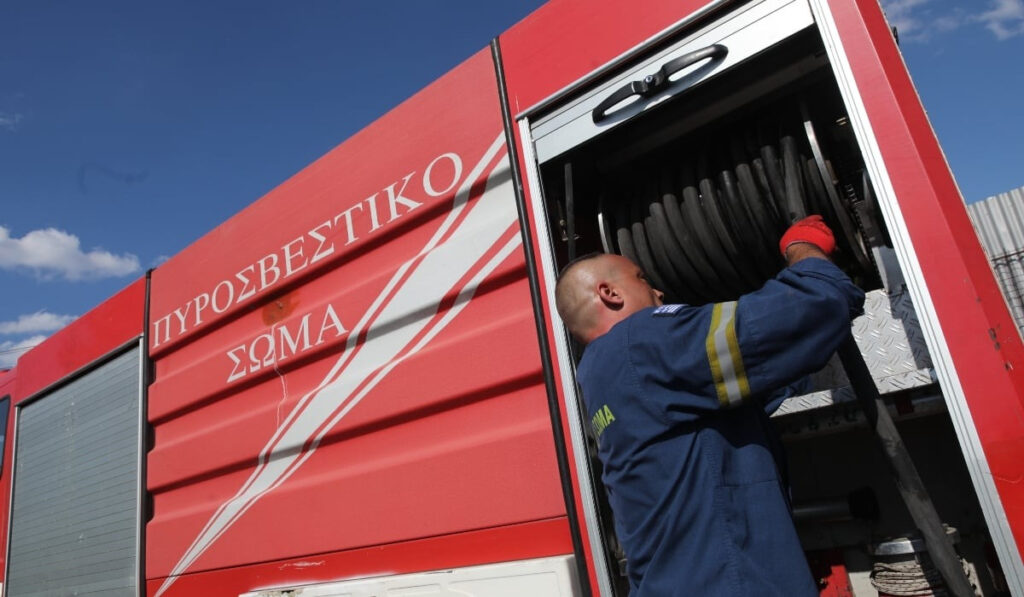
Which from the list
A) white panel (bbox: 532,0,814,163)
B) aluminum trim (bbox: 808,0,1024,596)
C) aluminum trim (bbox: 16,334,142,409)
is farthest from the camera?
aluminum trim (bbox: 16,334,142,409)

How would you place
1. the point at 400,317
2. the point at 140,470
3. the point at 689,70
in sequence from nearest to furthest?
1. the point at 689,70
2. the point at 400,317
3. the point at 140,470

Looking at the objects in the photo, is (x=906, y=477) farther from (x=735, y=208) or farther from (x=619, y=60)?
(x=619, y=60)

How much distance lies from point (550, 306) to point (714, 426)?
651 mm

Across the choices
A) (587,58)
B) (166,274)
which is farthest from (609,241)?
(166,274)

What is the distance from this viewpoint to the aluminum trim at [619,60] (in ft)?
5.51

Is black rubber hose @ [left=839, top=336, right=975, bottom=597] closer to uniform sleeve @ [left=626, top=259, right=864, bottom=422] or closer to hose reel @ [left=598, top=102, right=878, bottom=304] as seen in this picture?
uniform sleeve @ [left=626, top=259, right=864, bottom=422]

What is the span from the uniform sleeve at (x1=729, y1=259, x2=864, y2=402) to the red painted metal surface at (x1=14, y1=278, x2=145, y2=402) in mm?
3231

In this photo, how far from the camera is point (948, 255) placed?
1.30 m

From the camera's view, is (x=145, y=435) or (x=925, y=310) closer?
(x=925, y=310)

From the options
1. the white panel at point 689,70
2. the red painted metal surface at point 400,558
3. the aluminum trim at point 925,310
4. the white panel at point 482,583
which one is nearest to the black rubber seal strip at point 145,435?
the red painted metal surface at point 400,558

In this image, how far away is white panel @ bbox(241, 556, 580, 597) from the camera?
1744mm

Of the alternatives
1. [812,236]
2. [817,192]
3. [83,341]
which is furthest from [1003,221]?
[83,341]

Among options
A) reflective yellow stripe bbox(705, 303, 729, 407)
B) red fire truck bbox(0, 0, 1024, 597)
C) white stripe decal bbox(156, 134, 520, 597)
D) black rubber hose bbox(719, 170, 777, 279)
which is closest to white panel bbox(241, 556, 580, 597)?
red fire truck bbox(0, 0, 1024, 597)

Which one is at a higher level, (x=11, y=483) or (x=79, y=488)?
(x=11, y=483)
